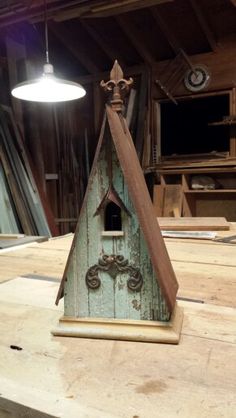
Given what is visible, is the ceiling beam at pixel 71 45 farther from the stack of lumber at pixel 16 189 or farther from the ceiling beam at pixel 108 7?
the stack of lumber at pixel 16 189

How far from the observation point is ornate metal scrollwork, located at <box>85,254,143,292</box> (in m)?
0.62

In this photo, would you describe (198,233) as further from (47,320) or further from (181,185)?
(181,185)

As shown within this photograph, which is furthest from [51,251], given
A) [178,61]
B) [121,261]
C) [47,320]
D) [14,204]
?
[178,61]

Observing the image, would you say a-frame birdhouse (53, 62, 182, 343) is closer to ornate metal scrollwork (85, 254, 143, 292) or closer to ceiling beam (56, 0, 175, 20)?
ornate metal scrollwork (85, 254, 143, 292)

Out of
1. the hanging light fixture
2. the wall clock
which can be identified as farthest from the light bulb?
the wall clock

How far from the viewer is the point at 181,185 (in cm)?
376

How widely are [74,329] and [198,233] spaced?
123 cm

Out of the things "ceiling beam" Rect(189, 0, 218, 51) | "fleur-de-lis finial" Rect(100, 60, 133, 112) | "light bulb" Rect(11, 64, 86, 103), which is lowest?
"fleur-de-lis finial" Rect(100, 60, 133, 112)

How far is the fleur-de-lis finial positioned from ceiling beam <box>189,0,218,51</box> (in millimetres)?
3122

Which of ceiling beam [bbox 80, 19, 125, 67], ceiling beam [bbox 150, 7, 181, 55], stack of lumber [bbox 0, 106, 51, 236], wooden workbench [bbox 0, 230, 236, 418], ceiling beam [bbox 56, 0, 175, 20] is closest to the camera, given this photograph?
wooden workbench [bbox 0, 230, 236, 418]

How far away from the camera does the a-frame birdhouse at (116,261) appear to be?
2.01 ft

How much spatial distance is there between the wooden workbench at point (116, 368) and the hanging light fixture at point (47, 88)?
1.37 meters

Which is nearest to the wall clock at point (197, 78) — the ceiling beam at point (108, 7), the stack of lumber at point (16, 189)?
the ceiling beam at point (108, 7)

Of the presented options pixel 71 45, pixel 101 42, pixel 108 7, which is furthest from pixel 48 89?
pixel 71 45
